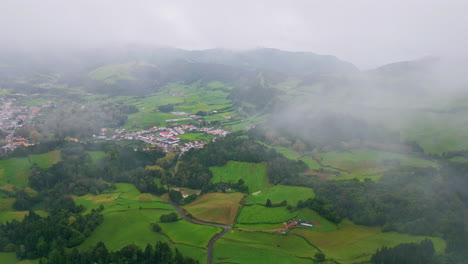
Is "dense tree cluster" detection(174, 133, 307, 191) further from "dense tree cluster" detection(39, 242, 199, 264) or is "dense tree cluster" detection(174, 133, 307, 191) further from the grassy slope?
"dense tree cluster" detection(39, 242, 199, 264)

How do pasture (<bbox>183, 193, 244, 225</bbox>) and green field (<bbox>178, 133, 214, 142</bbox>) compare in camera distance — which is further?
green field (<bbox>178, 133, 214, 142</bbox>)

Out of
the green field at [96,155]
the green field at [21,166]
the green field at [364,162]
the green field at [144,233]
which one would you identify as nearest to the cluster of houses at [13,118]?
the green field at [21,166]

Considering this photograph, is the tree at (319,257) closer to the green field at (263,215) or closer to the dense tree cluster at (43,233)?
the green field at (263,215)

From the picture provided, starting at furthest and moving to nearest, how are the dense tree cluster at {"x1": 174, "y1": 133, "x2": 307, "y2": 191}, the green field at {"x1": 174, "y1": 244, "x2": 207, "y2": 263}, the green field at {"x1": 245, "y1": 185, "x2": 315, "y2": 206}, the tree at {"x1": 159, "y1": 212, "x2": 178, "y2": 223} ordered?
the dense tree cluster at {"x1": 174, "y1": 133, "x2": 307, "y2": 191} → the green field at {"x1": 245, "y1": 185, "x2": 315, "y2": 206} → the tree at {"x1": 159, "y1": 212, "x2": 178, "y2": 223} → the green field at {"x1": 174, "y1": 244, "x2": 207, "y2": 263}

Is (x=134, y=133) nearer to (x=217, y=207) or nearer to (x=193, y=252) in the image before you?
(x=217, y=207)

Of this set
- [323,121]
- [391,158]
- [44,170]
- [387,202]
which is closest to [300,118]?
[323,121]

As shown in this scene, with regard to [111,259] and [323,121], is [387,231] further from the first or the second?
[323,121]

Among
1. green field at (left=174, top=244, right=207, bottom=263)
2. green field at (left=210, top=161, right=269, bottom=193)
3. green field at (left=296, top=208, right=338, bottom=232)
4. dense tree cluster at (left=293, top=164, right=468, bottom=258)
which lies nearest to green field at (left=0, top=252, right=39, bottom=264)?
green field at (left=174, top=244, right=207, bottom=263)
